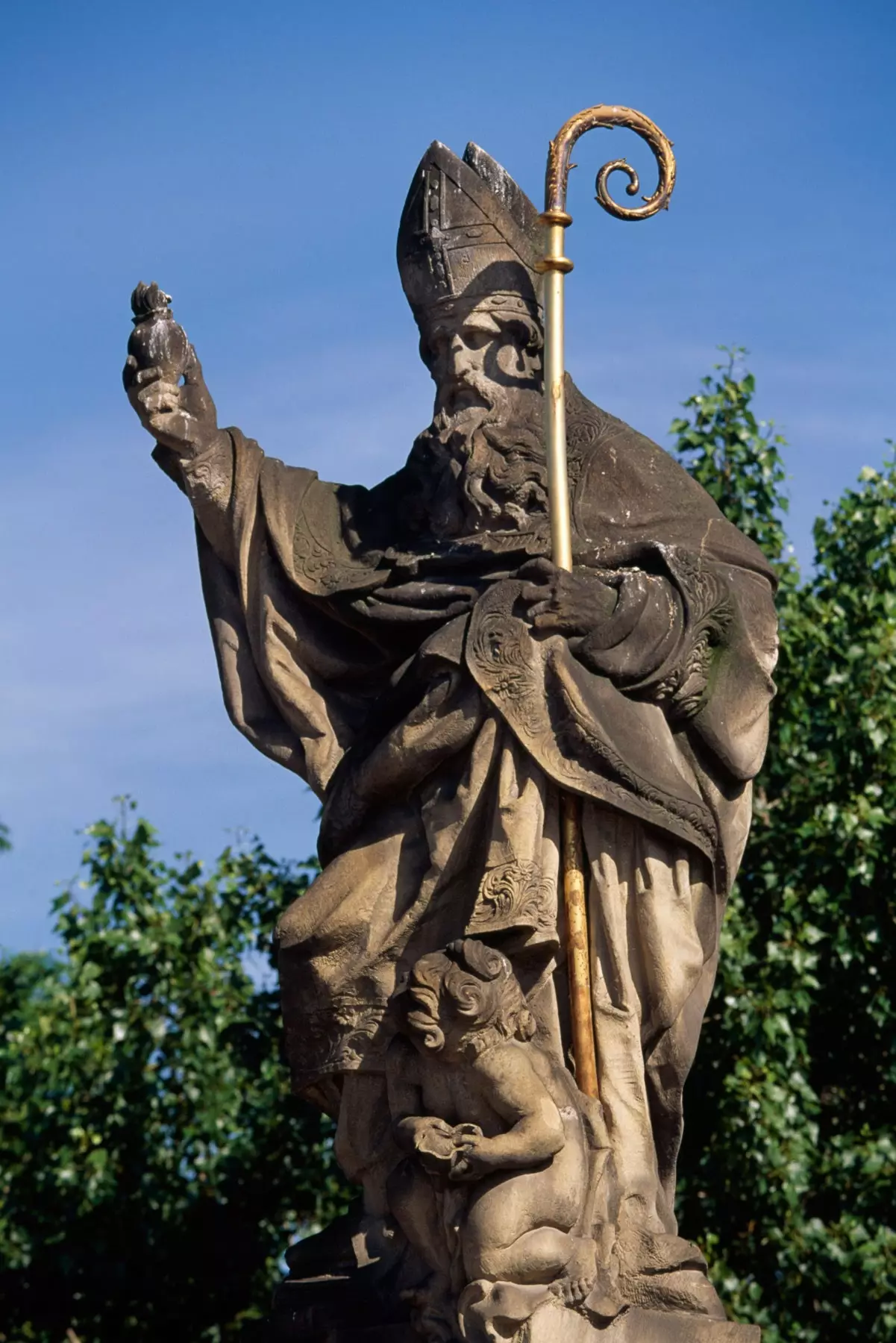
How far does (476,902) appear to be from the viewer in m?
6.22

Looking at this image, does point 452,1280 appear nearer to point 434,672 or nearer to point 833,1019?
point 434,672

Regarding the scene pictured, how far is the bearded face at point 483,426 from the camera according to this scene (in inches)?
265

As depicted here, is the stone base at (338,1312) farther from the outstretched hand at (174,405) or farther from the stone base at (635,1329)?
the outstretched hand at (174,405)

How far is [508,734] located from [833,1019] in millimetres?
4914

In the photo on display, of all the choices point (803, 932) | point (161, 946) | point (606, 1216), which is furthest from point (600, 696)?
point (161, 946)

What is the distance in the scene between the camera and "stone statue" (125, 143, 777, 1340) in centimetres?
600

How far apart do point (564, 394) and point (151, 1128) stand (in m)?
5.11

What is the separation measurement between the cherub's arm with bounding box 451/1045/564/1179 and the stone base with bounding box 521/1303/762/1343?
0.36m

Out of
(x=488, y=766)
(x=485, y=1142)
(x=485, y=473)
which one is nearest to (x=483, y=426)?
(x=485, y=473)

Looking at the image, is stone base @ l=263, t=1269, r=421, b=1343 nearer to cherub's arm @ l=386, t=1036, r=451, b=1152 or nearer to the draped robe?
the draped robe

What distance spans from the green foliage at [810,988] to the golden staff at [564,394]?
3.94m

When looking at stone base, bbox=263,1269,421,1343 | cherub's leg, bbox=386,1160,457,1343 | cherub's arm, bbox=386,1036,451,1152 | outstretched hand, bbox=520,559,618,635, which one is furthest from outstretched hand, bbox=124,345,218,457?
stone base, bbox=263,1269,421,1343

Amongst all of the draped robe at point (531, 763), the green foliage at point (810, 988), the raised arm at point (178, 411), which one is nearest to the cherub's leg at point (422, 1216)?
the draped robe at point (531, 763)

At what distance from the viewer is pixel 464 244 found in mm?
6961
